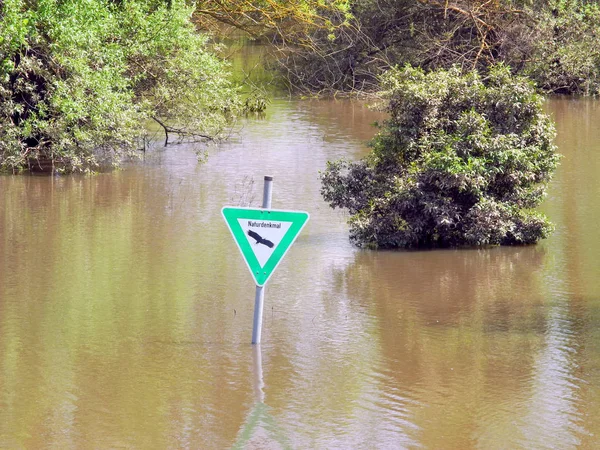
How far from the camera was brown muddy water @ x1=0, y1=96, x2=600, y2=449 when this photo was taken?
6055 mm

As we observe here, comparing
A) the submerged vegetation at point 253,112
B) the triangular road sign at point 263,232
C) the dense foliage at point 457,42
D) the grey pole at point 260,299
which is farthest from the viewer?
the dense foliage at point 457,42

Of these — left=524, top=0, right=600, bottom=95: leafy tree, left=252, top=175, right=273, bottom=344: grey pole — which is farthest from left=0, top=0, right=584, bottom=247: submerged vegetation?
left=252, top=175, right=273, bottom=344: grey pole

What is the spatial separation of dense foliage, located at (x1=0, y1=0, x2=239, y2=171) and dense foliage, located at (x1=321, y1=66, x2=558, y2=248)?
210 inches

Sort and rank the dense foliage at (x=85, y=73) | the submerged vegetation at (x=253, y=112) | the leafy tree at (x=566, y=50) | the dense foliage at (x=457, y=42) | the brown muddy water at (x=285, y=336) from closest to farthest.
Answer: the brown muddy water at (x=285, y=336), the submerged vegetation at (x=253, y=112), the dense foliage at (x=85, y=73), the dense foliage at (x=457, y=42), the leafy tree at (x=566, y=50)

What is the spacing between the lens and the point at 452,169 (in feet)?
36.6

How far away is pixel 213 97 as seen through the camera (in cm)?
1862

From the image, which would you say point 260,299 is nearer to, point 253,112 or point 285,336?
point 285,336

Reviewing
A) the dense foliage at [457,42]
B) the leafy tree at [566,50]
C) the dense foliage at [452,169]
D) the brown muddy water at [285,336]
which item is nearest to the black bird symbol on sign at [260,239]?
the brown muddy water at [285,336]

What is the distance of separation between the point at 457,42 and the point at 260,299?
2316cm

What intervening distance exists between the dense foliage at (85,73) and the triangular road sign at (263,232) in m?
8.39

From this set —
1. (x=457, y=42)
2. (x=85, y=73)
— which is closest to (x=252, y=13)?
(x=457, y=42)

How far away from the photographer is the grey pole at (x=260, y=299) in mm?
7188

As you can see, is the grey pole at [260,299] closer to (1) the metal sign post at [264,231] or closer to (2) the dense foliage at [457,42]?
(1) the metal sign post at [264,231]

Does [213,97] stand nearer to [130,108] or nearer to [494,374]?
[130,108]
